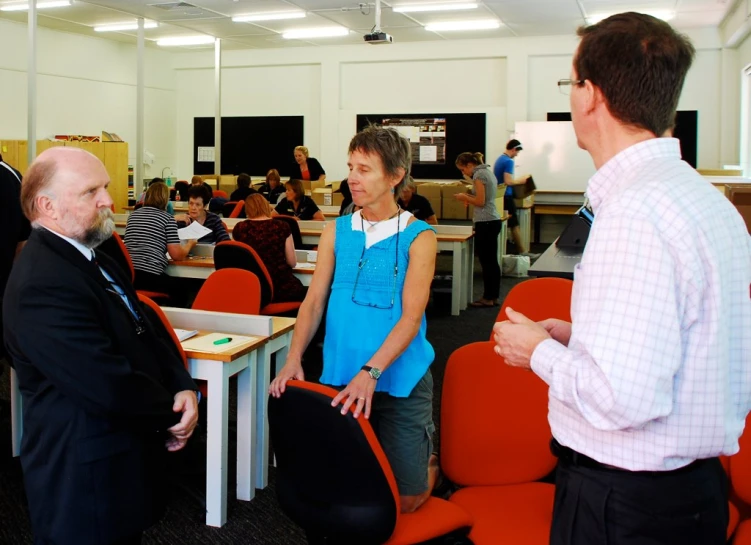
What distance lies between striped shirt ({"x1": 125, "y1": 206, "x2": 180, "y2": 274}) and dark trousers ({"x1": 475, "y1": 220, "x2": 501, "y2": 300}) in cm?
323

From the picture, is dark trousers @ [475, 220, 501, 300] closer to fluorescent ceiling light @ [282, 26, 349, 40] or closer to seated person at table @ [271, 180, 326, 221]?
seated person at table @ [271, 180, 326, 221]

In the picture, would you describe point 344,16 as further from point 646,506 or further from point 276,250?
point 646,506

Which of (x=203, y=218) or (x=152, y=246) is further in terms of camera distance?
(x=203, y=218)

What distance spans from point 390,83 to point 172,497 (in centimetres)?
1057

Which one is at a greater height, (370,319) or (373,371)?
(370,319)

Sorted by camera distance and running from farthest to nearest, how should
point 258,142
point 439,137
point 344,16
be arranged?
1. point 258,142
2. point 439,137
3. point 344,16

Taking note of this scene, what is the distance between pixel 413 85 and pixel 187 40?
3.88 meters

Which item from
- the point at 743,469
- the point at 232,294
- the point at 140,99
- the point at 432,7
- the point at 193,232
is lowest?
the point at 743,469

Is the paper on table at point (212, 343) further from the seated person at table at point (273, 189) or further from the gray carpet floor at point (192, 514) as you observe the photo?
the seated person at table at point (273, 189)

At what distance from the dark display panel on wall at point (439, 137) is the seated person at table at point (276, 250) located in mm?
7569

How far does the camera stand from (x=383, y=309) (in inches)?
81.0

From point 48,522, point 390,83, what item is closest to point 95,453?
point 48,522

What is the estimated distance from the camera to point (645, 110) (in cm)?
116

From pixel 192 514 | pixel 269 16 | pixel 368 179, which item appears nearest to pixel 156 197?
pixel 192 514
